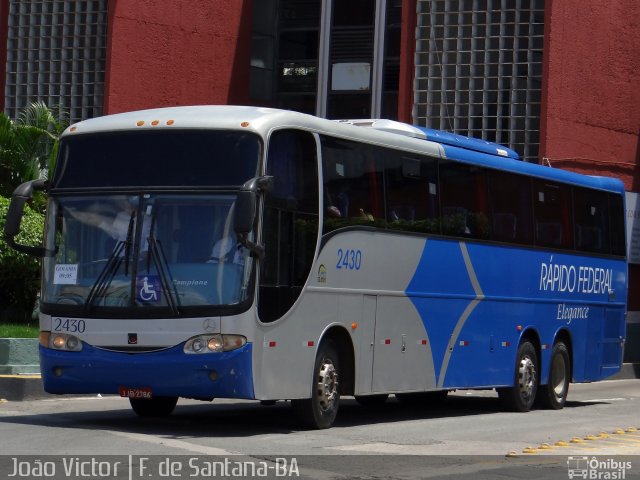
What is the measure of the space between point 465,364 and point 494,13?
1204cm

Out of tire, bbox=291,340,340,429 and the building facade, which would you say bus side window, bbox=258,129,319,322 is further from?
the building facade

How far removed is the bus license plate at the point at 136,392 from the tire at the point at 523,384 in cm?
655

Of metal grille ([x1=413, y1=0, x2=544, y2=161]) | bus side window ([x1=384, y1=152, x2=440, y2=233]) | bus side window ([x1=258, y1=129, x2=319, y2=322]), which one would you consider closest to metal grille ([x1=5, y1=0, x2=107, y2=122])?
metal grille ([x1=413, y1=0, x2=544, y2=161])

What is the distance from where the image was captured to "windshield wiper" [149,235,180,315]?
1254 centimetres

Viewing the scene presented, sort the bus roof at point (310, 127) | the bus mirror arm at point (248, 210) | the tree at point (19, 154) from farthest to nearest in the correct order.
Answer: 1. the tree at point (19, 154)
2. the bus roof at point (310, 127)
3. the bus mirror arm at point (248, 210)

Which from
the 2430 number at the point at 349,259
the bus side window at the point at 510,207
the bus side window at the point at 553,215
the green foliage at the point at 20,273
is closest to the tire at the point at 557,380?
the bus side window at the point at 553,215

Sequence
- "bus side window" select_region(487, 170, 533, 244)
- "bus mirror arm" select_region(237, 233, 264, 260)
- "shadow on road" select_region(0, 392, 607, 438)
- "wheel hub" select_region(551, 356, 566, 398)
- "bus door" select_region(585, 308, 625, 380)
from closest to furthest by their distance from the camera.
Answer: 1. "bus mirror arm" select_region(237, 233, 264, 260)
2. "shadow on road" select_region(0, 392, 607, 438)
3. "bus side window" select_region(487, 170, 533, 244)
4. "wheel hub" select_region(551, 356, 566, 398)
5. "bus door" select_region(585, 308, 625, 380)

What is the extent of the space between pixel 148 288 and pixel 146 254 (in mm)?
326

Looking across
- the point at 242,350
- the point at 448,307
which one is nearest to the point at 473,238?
the point at 448,307

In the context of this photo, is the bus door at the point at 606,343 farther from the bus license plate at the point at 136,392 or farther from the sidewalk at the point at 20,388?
the bus license plate at the point at 136,392

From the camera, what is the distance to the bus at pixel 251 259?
1252 cm

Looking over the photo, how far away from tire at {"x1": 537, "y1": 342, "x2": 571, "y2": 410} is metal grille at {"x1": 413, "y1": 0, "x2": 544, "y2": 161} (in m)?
7.95

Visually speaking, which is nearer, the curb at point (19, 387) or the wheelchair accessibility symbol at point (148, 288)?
the wheelchair accessibility symbol at point (148, 288)

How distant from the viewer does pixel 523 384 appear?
17969mm
